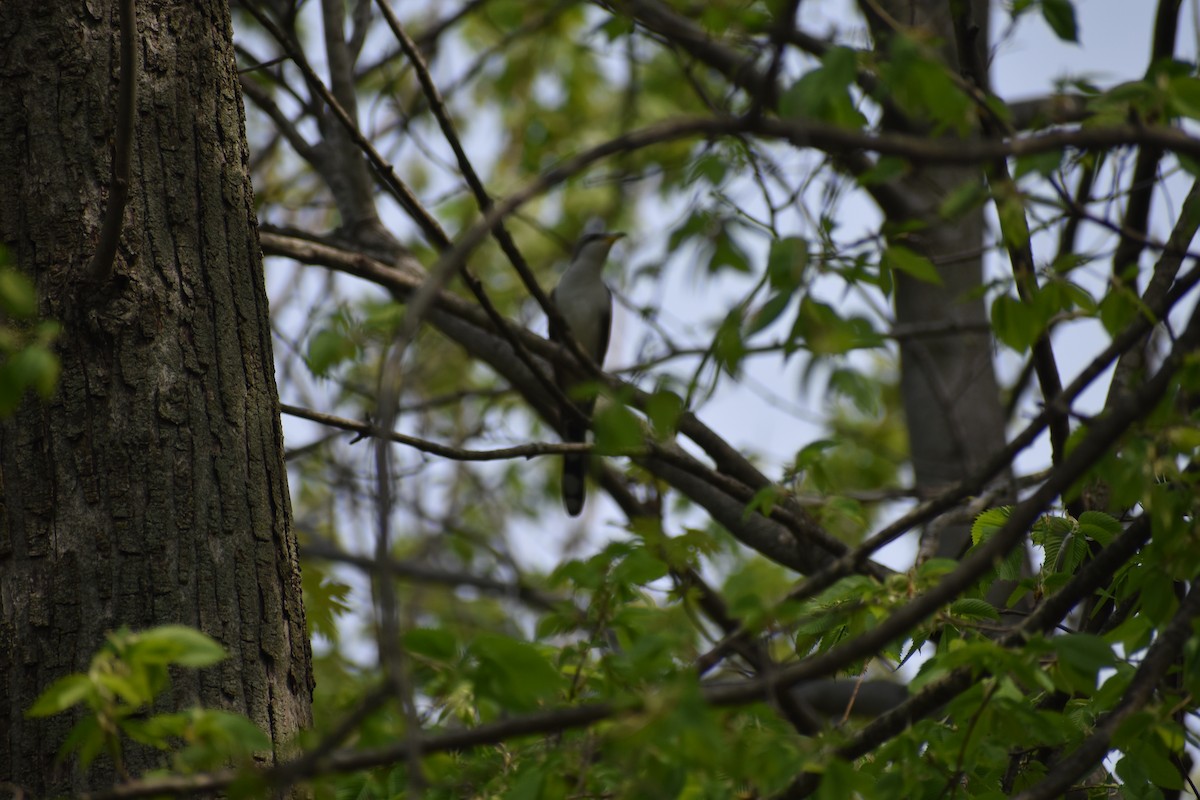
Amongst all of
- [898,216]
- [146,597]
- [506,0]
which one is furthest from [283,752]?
[506,0]

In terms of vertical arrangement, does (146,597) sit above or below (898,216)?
below

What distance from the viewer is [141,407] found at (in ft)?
6.86

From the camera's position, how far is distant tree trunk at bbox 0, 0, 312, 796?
199 cm

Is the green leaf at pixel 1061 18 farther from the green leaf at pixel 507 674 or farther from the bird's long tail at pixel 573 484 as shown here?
the bird's long tail at pixel 573 484

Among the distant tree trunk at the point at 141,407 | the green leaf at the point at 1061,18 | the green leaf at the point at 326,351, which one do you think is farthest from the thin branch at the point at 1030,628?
the green leaf at the point at 326,351

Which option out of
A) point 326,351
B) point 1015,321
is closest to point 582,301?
point 326,351

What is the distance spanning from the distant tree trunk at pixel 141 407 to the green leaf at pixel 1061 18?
5.38 ft

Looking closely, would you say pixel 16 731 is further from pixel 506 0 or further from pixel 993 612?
pixel 506 0

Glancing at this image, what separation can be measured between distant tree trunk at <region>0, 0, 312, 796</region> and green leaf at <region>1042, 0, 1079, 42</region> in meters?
1.64

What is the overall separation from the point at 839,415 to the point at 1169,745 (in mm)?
7686

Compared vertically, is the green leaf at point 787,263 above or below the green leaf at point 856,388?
below

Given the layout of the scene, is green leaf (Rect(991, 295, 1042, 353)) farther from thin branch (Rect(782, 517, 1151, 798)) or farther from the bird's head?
the bird's head

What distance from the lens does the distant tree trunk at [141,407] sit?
199 centimetres

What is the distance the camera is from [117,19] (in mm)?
2291
